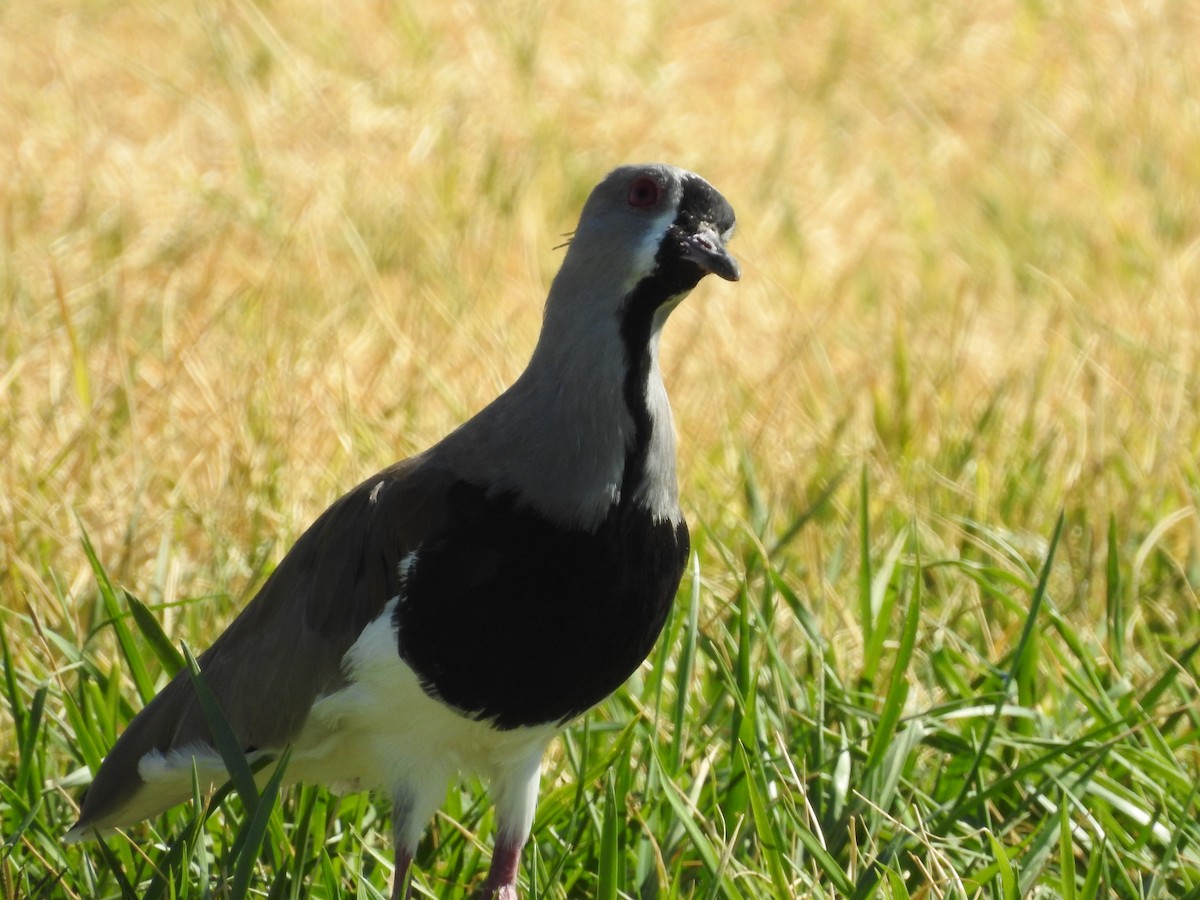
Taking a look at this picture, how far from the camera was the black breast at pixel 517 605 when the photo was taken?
2.76 metres

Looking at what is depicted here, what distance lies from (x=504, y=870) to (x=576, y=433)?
774 mm

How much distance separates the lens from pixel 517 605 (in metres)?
2.75

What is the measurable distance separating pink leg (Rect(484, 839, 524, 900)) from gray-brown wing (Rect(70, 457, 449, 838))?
406 mm

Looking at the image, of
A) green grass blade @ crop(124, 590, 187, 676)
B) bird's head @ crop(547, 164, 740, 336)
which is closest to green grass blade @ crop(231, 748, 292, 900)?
green grass blade @ crop(124, 590, 187, 676)

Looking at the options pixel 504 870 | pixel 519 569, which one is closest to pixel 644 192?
pixel 519 569

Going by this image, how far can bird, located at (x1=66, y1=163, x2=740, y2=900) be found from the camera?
2.77 metres

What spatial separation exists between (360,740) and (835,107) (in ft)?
18.0

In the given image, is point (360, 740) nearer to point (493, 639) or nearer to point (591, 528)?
point (493, 639)

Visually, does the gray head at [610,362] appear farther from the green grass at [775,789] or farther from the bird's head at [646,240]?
the green grass at [775,789]

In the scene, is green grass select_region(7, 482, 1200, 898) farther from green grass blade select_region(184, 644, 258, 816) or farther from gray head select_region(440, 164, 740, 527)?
gray head select_region(440, 164, 740, 527)

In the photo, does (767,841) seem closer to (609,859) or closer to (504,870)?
(609,859)

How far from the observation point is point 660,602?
2.85m

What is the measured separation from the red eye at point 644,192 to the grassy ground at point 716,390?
2.68 feet

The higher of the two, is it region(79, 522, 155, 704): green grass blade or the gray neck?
the gray neck
